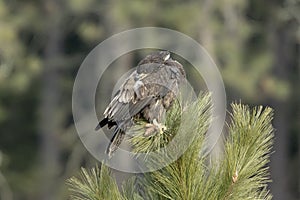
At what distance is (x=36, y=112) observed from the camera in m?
26.7

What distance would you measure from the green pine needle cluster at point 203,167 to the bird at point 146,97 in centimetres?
26

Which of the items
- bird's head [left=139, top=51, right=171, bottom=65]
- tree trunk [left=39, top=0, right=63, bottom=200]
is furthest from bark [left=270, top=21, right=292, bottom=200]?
bird's head [left=139, top=51, right=171, bottom=65]

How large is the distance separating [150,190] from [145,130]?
369 millimetres

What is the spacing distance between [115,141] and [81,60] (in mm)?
19635

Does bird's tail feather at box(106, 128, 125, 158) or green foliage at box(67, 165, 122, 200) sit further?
bird's tail feather at box(106, 128, 125, 158)

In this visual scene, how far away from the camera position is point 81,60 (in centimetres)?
2466

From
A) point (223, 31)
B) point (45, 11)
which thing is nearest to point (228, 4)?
point (223, 31)

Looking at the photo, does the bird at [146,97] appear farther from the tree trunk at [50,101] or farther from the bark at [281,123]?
the tree trunk at [50,101]

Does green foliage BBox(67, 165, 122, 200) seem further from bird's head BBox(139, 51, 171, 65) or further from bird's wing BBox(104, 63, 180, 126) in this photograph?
bird's head BBox(139, 51, 171, 65)

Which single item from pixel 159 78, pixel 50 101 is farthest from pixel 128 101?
pixel 50 101

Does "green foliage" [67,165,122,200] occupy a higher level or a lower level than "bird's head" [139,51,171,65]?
lower

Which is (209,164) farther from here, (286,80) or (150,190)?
(286,80)

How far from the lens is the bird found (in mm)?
5066

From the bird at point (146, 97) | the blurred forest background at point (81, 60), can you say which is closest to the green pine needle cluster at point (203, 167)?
the bird at point (146, 97)
